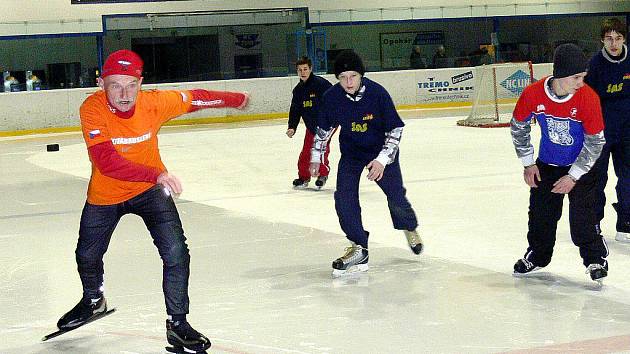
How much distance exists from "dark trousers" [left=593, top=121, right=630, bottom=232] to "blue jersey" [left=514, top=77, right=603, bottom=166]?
1293 mm

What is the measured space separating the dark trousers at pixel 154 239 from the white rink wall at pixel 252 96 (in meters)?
15.5

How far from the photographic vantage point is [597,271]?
5852 mm

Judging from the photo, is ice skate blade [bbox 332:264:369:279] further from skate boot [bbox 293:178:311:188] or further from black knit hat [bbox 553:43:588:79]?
skate boot [bbox 293:178:311:188]

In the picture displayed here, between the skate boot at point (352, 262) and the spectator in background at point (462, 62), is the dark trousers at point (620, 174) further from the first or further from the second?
the spectator in background at point (462, 62)

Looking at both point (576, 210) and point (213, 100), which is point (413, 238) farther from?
point (213, 100)

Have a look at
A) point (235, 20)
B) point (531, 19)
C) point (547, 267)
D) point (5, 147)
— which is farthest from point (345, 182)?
point (531, 19)

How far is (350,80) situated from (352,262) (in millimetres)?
1104

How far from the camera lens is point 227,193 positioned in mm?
10984

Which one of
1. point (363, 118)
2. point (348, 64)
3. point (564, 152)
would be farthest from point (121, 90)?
point (564, 152)

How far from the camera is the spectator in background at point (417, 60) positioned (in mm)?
24953

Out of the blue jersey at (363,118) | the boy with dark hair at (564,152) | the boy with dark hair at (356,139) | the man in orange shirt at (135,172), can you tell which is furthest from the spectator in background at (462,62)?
the man in orange shirt at (135,172)

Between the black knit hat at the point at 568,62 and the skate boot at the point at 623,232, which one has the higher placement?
the black knit hat at the point at 568,62

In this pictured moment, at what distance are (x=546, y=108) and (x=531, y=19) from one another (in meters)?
22.4

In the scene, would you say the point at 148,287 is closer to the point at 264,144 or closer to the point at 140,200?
the point at 140,200
